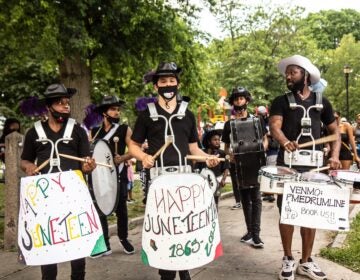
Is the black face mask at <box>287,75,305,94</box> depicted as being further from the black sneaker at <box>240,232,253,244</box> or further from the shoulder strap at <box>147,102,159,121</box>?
the black sneaker at <box>240,232,253,244</box>

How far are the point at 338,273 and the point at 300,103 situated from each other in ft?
5.55

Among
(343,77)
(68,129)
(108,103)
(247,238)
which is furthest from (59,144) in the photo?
(343,77)

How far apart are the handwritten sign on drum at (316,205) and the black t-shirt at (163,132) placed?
96 cm

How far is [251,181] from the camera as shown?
19.6ft

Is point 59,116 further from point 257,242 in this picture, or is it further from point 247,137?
point 257,242

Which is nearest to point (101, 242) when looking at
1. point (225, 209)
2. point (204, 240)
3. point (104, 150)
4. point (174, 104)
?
point (204, 240)

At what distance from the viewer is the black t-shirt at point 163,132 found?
437 cm

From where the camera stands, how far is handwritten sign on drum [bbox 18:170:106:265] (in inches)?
151

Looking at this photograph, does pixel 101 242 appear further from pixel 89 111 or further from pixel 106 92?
pixel 106 92

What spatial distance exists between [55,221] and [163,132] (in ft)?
3.88

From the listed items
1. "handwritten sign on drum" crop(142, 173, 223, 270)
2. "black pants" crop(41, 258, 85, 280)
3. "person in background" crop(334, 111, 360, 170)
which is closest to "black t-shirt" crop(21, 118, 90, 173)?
"black pants" crop(41, 258, 85, 280)

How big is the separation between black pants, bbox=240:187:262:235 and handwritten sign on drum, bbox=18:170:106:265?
270 cm

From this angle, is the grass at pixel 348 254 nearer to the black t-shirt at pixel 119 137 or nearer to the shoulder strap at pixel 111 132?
the black t-shirt at pixel 119 137

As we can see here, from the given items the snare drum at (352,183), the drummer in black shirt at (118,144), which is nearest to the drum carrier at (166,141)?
the snare drum at (352,183)
